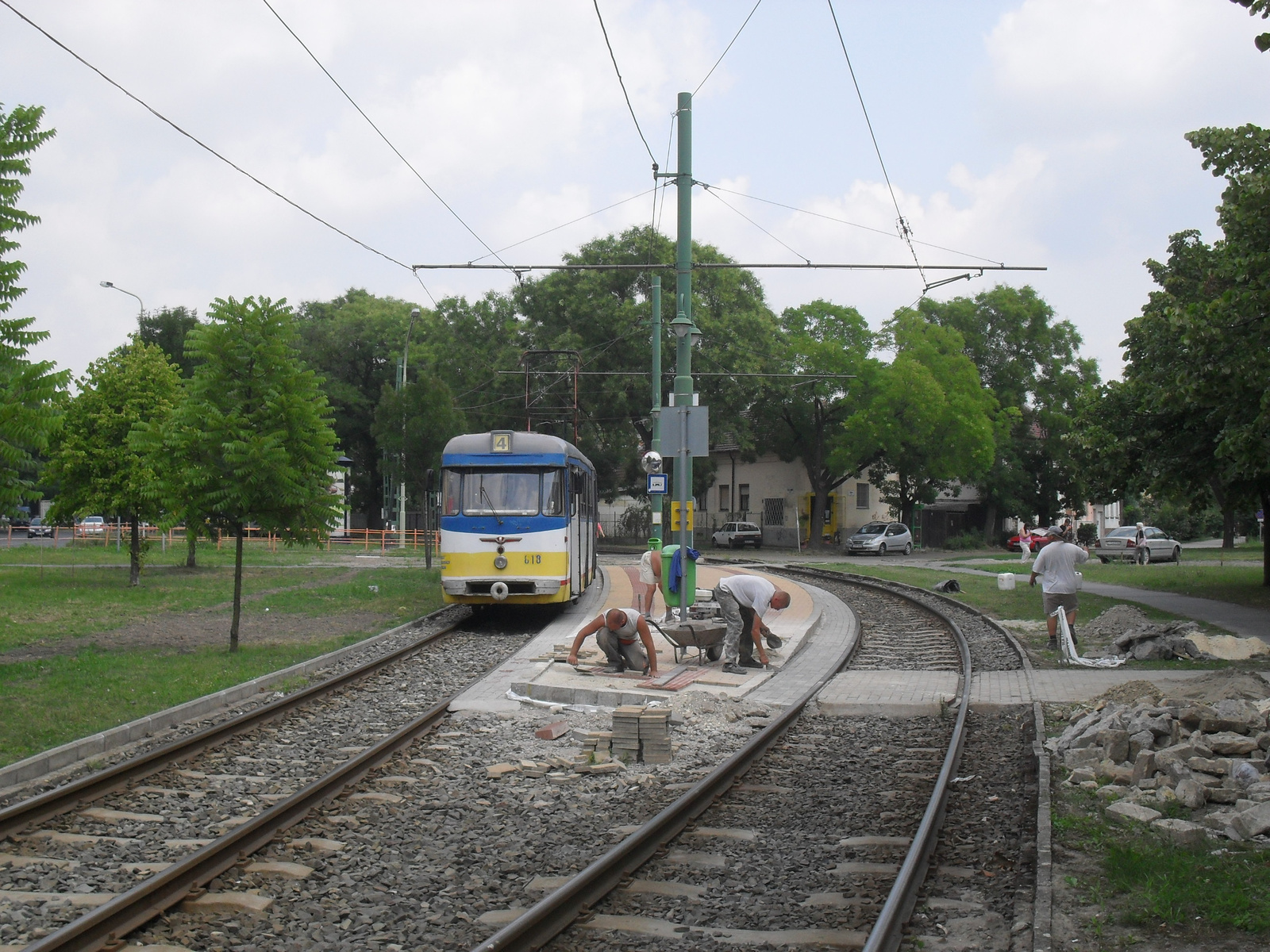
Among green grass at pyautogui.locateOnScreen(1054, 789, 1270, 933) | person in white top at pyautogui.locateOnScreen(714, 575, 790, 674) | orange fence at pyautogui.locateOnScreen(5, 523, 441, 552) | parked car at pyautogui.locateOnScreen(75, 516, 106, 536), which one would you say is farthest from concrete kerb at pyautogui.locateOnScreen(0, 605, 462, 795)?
parked car at pyautogui.locateOnScreen(75, 516, 106, 536)

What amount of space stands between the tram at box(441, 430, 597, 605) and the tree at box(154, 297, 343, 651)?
3545 millimetres

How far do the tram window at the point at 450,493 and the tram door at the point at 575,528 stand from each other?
186 cm

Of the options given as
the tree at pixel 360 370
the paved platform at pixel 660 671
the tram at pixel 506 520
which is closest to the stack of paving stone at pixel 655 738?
the paved platform at pixel 660 671

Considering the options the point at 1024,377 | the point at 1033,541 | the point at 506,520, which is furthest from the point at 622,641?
the point at 1024,377

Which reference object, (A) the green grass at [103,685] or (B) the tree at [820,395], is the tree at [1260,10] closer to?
(A) the green grass at [103,685]

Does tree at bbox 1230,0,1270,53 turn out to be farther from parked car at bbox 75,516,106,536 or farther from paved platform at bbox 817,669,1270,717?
parked car at bbox 75,516,106,536

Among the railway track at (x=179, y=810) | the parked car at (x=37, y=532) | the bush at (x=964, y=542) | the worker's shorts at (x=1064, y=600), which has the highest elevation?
the parked car at (x=37, y=532)

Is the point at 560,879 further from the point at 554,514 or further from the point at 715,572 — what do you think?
the point at 715,572

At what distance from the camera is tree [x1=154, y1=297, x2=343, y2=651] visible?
46.6 ft

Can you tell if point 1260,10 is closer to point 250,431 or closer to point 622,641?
point 622,641

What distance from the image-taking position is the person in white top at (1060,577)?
1474 cm

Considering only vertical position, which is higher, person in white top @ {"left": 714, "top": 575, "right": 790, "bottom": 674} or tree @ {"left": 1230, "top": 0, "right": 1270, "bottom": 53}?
tree @ {"left": 1230, "top": 0, "right": 1270, "bottom": 53}

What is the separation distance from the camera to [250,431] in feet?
47.1

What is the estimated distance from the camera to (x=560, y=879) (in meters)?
5.88
